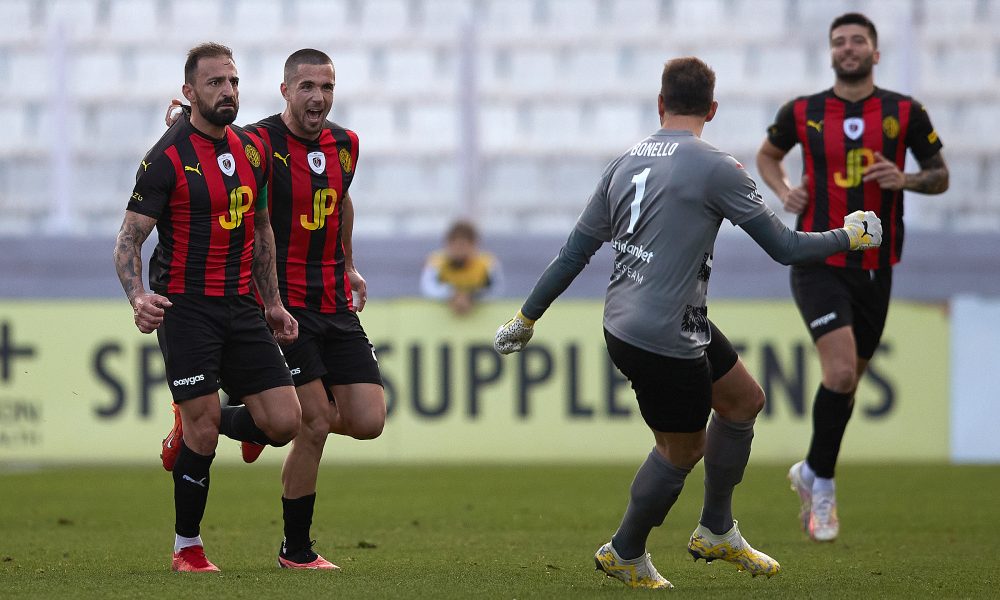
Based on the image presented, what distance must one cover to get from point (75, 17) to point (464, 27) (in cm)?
389

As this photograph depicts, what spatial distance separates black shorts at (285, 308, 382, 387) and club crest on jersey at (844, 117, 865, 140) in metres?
2.71

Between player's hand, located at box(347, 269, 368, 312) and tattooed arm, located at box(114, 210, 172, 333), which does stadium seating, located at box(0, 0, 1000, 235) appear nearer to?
player's hand, located at box(347, 269, 368, 312)

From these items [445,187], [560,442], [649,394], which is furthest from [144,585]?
[445,187]

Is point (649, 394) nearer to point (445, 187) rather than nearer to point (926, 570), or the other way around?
point (926, 570)

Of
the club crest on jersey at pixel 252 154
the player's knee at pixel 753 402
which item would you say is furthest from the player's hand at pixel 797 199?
the club crest on jersey at pixel 252 154

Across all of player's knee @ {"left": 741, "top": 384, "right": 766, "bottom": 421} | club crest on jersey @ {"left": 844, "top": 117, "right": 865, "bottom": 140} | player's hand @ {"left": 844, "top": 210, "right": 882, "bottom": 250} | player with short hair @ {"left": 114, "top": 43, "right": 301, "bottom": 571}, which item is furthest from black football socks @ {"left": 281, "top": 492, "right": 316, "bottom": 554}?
club crest on jersey @ {"left": 844, "top": 117, "right": 865, "bottom": 140}

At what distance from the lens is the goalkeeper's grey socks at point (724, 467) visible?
5453 millimetres

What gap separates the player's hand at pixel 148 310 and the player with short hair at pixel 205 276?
0.61 feet

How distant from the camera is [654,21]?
49.0 ft

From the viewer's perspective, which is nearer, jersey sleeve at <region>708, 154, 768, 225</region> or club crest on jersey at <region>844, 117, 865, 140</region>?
jersey sleeve at <region>708, 154, 768, 225</region>

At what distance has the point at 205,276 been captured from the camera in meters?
5.64

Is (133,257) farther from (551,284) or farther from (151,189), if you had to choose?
(551,284)

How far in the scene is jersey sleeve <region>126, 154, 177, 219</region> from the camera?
5.51 meters

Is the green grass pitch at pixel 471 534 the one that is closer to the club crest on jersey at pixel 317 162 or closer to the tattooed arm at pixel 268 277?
Answer: the tattooed arm at pixel 268 277
